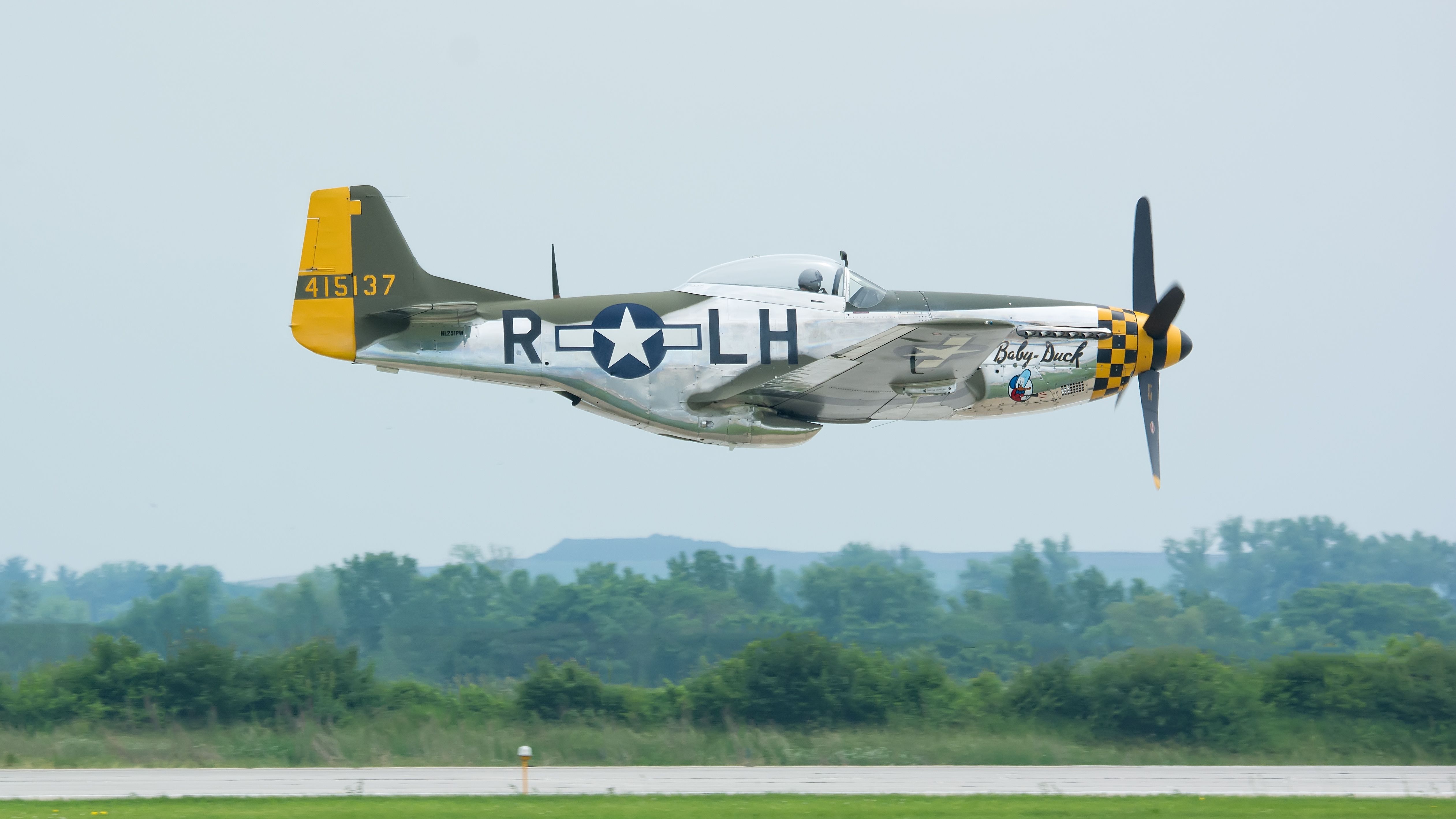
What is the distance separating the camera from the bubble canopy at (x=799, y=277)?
1475cm

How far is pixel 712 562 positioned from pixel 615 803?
812 inches

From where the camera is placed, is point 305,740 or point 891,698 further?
point 891,698

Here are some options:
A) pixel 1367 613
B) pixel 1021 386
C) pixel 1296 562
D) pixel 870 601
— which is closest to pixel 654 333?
pixel 1021 386

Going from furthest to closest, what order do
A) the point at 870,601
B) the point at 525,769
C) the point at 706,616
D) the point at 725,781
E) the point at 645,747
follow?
the point at 870,601 → the point at 706,616 → the point at 645,747 → the point at 725,781 → the point at 525,769

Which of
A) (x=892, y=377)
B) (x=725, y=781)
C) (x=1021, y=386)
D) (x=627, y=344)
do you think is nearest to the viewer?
(x=892, y=377)

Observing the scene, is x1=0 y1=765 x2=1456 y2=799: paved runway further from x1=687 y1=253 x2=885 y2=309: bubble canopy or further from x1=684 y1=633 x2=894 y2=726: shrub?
x1=687 y1=253 x2=885 y2=309: bubble canopy

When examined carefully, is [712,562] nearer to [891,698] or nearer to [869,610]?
[869,610]

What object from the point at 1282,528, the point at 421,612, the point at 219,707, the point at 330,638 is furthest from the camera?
the point at 1282,528

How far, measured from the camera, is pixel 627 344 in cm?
1449

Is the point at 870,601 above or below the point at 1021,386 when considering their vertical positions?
below

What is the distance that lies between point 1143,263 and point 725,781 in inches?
401

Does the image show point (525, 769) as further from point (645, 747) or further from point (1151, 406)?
point (1151, 406)

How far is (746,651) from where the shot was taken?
2423cm

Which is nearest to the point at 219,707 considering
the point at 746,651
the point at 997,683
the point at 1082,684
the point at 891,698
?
the point at 746,651
